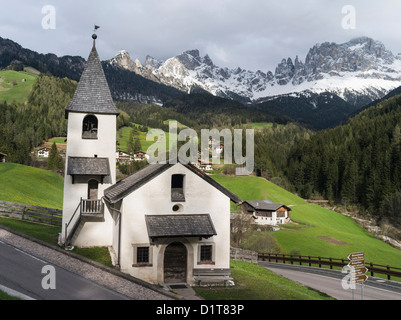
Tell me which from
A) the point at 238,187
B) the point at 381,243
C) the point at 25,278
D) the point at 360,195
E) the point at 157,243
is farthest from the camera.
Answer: the point at 360,195

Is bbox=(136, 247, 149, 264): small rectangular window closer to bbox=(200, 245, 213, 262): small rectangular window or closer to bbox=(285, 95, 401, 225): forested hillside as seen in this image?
bbox=(200, 245, 213, 262): small rectangular window

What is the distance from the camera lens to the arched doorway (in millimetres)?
21000

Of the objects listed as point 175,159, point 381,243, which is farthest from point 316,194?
point 175,159

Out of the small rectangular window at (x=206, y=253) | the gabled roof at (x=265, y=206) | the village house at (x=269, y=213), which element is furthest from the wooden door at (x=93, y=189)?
the gabled roof at (x=265, y=206)

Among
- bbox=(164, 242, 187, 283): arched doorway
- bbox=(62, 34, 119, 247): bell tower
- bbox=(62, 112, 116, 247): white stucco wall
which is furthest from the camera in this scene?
bbox=(62, 112, 116, 247): white stucco wall

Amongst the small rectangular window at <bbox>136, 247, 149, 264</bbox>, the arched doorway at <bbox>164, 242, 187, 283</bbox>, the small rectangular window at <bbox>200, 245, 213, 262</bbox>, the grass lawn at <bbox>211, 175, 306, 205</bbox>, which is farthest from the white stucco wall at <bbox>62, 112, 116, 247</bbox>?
the grass lawn at <bbox>211, 175, 306, 205</bbox>

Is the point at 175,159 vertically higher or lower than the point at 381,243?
higher

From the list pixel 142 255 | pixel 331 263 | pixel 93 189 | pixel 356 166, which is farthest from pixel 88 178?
pixel 356 166

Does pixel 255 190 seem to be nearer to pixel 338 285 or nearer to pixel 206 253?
pixel 338 285

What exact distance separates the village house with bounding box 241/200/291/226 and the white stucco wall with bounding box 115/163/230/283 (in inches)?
2153

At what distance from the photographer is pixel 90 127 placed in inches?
1068

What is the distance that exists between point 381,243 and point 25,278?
67683 mm
